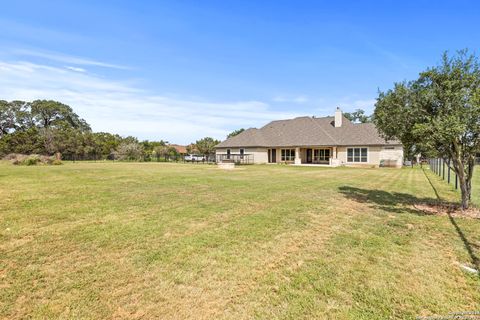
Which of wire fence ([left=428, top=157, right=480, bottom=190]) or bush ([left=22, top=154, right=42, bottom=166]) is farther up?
bush ([left=22, top=154, right=42, bottom=166])

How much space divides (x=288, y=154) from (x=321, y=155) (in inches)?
168

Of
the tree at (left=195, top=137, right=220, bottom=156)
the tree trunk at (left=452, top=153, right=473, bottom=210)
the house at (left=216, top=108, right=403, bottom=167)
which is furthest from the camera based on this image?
the tree at (left=195, top=137, right=220, bottom=156)

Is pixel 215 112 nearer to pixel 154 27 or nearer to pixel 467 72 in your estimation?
pixel 154 27

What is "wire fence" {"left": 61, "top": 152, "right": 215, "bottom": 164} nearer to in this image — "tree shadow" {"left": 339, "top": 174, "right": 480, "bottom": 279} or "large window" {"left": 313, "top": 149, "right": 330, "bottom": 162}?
"large window" {"left": 313, "top": 149, "right": 330, "bottom": 162}

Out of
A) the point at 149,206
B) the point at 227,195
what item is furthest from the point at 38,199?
the point at 227,195

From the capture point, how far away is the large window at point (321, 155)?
102ft

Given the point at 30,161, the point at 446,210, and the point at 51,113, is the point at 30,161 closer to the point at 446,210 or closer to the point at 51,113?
the point at 446,210

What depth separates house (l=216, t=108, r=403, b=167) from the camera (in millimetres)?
27578

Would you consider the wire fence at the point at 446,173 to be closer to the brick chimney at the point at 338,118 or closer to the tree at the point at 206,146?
the brick chimney at the point at 338,118

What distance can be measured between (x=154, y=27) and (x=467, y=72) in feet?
50.7

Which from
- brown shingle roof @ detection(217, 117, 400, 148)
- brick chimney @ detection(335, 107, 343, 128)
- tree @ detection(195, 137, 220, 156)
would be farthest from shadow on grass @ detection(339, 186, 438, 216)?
tree @ detection(195, 137, 220, 156)

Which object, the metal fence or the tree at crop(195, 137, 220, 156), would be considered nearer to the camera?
the metal fence

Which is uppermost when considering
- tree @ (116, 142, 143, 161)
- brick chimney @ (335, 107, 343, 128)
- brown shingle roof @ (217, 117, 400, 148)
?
brick chimney @ (335, 107, 343, 128)

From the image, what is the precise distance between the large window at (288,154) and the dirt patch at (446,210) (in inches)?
969
